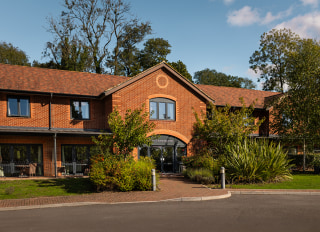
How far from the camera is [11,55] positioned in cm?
4912

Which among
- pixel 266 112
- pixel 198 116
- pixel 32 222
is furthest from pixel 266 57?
pixel 32 222

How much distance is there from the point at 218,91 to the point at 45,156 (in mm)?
17237

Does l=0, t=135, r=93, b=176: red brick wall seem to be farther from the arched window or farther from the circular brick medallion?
the circular brick medallion

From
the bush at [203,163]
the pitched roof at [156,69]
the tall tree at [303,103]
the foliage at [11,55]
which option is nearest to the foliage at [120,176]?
the bush at [203,163]

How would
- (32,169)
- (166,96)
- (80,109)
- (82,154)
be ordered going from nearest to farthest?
(32,169) < (82,154) < (80,109) < (166,96)

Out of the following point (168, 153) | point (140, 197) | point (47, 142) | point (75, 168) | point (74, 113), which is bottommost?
point (140, 197)

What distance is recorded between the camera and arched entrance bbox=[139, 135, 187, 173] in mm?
22641

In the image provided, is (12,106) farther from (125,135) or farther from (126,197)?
(126,197)

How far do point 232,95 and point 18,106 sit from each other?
19.1 m

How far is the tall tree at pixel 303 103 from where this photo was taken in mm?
24078

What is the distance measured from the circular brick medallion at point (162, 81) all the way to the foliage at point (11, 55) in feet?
113

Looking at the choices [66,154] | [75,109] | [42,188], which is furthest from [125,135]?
[75,109]

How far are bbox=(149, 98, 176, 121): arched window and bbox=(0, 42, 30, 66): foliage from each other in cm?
3484

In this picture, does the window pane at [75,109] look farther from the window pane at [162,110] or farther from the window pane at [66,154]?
the window pane at [162,110]
